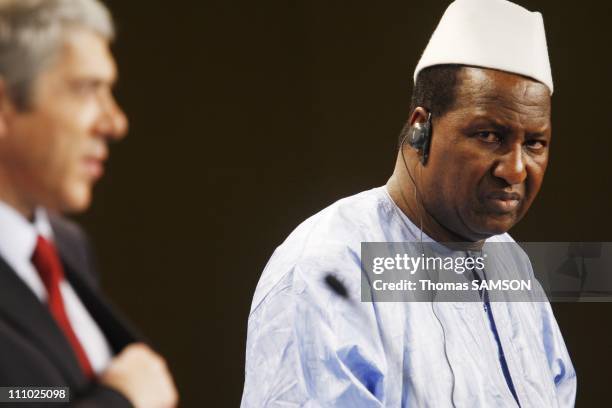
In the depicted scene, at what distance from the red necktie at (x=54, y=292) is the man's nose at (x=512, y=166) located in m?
0.99

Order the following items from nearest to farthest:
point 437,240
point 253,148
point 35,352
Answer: point 35,352, point 437,240, point 253,148

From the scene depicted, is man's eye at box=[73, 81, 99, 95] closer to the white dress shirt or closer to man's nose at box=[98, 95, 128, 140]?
man's nose at box=[98, 95, 128, 140]

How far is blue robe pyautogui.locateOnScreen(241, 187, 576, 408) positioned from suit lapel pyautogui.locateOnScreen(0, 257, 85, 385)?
2.02 feet

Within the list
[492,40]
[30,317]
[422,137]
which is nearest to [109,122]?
[30,317]

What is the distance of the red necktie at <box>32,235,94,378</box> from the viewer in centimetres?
123

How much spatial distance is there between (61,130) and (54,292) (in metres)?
0.21

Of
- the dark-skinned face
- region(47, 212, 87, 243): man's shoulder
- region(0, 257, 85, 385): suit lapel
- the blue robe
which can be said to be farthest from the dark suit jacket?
the dark-skinned face

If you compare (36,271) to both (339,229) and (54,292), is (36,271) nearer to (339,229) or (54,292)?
(54,292)

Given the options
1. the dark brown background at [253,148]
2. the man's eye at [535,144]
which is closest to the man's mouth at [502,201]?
the man's eye at [535,144]

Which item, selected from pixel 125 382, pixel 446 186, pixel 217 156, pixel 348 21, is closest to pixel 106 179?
pixel 217 156

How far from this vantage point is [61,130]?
123 centimetres

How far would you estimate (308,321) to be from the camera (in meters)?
1.77

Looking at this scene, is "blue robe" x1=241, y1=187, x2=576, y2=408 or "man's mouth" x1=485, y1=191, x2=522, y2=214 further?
"man's mouth" x1=485, y1=191, x2=522, y2=214

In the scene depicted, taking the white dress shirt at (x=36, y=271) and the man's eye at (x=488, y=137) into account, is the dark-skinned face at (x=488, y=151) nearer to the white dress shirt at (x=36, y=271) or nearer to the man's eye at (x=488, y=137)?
the man's eye at (x=488, y=137)
